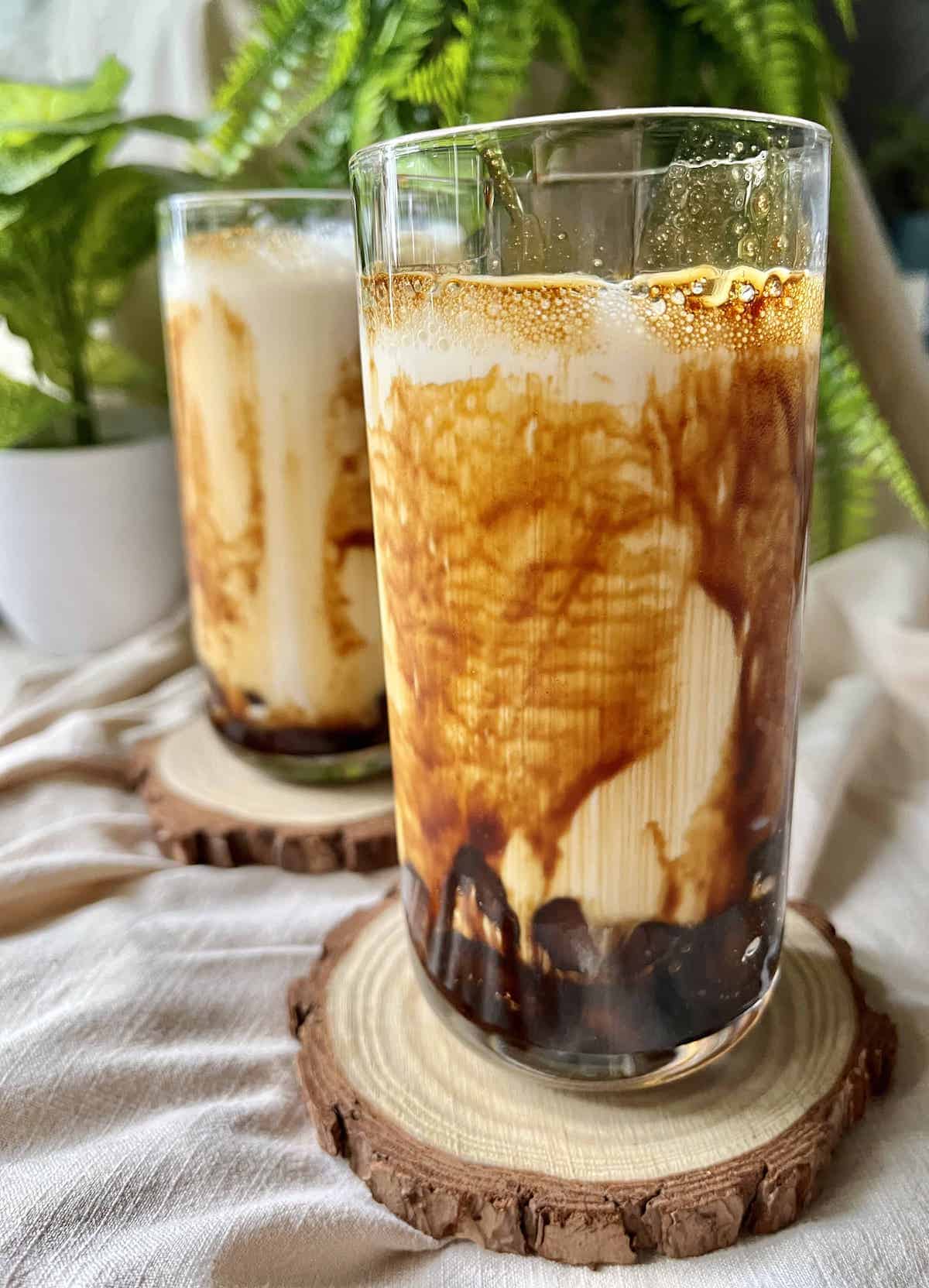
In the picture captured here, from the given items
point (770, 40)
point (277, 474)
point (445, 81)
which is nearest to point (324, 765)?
point (277, 474)

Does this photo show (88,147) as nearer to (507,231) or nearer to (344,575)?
(344,575)

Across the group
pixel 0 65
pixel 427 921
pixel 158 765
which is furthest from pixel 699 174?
pixel 0 65

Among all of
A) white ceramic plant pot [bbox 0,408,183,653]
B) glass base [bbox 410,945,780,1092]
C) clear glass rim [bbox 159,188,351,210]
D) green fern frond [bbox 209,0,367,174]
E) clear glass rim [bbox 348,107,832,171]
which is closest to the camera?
clear glass rim [bbox 348,107,832,171]

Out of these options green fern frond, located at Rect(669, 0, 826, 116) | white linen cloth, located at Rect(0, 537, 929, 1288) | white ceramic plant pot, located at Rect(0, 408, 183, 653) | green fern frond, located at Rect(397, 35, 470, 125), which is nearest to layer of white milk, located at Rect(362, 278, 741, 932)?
white linen cloth, located at Rect(0, 537, 929, 1288)

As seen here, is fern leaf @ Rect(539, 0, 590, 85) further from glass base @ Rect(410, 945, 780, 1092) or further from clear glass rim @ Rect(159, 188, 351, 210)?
glass base @ Rect(410, 945, 780, 1092)

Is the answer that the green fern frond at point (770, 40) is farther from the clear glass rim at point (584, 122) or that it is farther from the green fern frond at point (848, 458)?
the clear glass rim at point (584, 122)

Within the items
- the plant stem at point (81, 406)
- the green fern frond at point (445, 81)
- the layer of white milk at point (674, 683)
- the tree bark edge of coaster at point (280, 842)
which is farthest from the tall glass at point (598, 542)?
the plant stem at point (81, 406)
